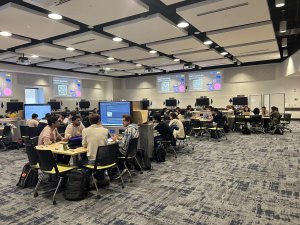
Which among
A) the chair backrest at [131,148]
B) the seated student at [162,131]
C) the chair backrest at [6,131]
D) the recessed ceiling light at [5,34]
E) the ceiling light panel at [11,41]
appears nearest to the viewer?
the chair backrest at [131,148]

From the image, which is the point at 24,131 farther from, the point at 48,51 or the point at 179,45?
the point at 179,45

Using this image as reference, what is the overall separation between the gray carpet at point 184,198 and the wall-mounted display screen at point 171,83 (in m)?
10.3

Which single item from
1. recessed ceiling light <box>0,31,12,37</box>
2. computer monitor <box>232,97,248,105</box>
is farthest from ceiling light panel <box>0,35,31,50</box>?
computer monitor <box>232,97,248,105</box>

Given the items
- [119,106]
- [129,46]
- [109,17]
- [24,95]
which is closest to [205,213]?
[119,106]

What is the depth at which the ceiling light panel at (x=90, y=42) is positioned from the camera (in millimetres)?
6427

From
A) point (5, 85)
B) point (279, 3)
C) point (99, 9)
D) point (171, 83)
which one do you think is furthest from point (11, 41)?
point (171, 83)

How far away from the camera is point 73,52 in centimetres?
849

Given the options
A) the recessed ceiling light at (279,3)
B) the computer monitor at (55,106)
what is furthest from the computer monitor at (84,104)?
the recessed ceiling light at (279,3)

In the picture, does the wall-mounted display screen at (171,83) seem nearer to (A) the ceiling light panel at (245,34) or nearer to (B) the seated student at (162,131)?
(A) the ceiling light panel at (245,34)

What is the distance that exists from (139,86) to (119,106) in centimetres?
1269

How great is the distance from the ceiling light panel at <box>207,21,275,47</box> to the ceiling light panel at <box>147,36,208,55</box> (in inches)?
26.9

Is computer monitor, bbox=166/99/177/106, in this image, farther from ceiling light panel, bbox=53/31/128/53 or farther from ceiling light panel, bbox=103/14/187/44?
ceiling light panel, bbox=103/14/187/44

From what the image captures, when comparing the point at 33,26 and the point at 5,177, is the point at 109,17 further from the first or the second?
the point at 5,177

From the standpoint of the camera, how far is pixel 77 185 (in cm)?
341
